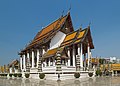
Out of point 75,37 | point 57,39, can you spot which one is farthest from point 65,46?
point 57,39

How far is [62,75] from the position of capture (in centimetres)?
2034

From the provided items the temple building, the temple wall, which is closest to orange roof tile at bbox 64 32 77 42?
the temple building

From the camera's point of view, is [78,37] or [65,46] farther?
[65,46]

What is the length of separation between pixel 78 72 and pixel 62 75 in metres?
2.61

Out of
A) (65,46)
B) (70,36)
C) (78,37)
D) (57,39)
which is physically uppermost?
(70,36)

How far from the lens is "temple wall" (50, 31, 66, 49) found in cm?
2831

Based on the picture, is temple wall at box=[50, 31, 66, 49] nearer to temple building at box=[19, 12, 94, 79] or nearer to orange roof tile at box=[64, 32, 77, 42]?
temple building at box=[19, 12, 94, 79]

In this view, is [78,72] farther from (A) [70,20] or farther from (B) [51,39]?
(A) [70,20]

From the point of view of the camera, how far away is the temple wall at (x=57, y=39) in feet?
92.9

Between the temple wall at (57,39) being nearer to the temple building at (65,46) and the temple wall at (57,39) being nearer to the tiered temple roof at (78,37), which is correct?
the temple building at (65,46)

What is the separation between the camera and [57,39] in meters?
28.8

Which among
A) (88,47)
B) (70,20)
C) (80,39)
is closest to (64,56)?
(80,39)

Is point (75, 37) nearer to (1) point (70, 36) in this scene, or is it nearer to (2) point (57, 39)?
→ (1) point (70, 36)

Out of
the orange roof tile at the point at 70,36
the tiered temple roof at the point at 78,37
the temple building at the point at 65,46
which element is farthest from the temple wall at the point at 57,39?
the tiered temple roof at the point at 78,37
